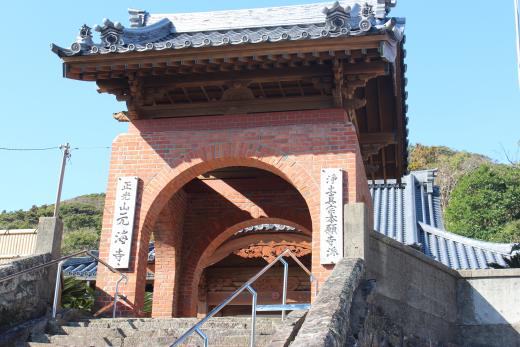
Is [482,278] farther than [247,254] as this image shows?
No

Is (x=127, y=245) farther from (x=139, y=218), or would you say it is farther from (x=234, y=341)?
(x=234, y=341)

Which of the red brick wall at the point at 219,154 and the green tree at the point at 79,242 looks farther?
the green tree at the point at 79,242

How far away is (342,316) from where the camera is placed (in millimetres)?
6457

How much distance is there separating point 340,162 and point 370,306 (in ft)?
9.13

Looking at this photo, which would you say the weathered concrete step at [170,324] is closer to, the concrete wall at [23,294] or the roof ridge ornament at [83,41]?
the concrete wall at [23,294]

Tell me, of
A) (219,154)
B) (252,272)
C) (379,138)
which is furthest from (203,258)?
(379,138)

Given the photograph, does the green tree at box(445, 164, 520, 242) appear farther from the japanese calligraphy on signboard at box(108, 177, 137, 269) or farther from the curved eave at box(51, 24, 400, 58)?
the japanese calligraphy on signboard at box(108, 177, 137, 269)

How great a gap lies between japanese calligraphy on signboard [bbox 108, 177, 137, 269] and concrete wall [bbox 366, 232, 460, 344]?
3.79 meters

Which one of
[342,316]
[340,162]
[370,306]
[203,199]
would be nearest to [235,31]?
[340,162]

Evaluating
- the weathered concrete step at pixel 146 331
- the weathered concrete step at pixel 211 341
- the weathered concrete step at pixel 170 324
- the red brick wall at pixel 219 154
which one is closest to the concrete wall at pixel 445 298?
the red brick wall at pixel 219 154

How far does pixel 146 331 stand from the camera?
8117mm

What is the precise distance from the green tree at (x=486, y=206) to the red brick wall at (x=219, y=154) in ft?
61.3

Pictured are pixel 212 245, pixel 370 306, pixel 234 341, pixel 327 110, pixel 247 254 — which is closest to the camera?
pixel 234 341

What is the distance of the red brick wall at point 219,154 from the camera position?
10.4m
